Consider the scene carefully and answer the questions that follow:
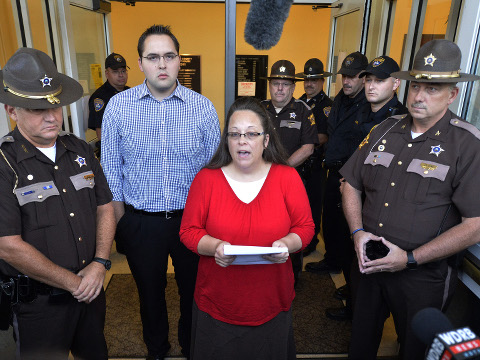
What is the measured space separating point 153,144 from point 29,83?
624 millimetres

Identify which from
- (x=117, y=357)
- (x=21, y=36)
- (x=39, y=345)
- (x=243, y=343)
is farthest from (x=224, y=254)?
(x=21, y=36)

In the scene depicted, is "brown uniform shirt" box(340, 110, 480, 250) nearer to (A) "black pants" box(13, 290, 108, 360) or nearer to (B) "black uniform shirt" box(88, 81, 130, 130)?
(A) "black pants" box(13, 290, 108, 360)

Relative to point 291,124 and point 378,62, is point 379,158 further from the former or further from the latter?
point 291,124

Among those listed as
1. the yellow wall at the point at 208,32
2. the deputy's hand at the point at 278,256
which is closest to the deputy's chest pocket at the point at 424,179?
the deputy's hand at the point at 278,256

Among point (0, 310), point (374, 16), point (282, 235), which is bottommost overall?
point (0, 310)

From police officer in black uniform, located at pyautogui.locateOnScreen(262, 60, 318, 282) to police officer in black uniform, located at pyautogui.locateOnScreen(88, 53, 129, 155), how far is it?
1621 millimetres

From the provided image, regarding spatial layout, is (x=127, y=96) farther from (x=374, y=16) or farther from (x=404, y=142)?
(x=374, y=16)

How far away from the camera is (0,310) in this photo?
144 cm

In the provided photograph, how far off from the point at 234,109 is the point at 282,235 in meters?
0.61

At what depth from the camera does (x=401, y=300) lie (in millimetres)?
1729

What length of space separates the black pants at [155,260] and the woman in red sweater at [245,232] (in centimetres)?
36

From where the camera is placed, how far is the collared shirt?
187cm

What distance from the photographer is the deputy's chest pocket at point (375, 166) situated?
1.76 meters

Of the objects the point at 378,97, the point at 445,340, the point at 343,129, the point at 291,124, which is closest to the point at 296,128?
the point at 291,124
